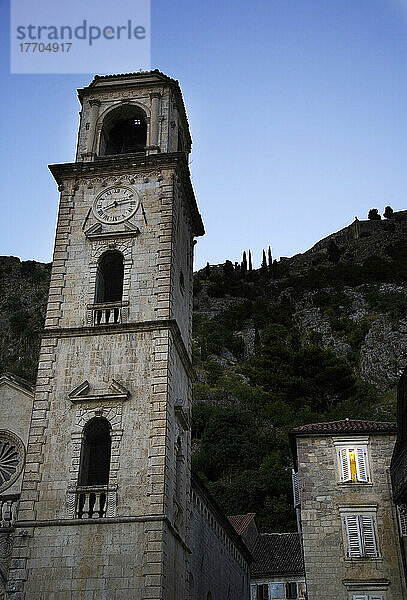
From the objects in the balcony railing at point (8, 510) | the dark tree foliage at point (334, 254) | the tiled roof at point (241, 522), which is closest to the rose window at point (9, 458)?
the balcony railing at point (8, 510)

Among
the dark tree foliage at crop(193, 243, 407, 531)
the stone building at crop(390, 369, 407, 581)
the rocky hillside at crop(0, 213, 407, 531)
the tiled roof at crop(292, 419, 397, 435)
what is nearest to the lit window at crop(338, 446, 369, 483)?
the tiled roof at crop(292, 419, 397, 435)

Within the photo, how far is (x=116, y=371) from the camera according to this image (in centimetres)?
1931

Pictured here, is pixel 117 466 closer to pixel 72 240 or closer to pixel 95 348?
pixel 95 348

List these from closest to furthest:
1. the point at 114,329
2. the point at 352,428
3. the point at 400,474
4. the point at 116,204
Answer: the point at 400,474 < the point at 114,329 < the point at 116,204 < the point at 352,428

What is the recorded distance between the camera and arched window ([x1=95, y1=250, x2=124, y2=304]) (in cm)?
2146

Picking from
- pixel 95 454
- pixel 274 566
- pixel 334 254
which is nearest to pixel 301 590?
pixel 274 566

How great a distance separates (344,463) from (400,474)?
5877 millimetres

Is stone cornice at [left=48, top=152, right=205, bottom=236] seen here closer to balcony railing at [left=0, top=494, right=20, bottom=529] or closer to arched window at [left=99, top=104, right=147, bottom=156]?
arched window at [left=99, top=104, right=147, bottom=156]

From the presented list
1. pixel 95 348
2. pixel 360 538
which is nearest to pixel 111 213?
pixel 95 348

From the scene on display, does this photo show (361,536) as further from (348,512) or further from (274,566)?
(274,566)

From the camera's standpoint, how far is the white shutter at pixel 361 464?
77.4ft

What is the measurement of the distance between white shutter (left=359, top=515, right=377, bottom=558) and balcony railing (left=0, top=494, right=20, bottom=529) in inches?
450

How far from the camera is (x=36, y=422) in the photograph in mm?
18812

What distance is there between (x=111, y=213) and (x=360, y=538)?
13.6 meters
